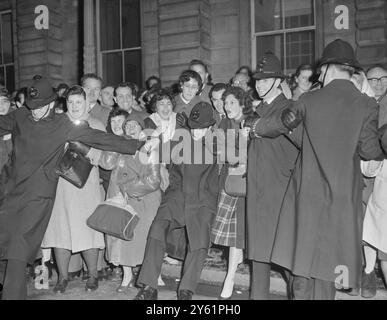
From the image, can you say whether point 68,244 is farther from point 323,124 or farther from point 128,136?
point 323,124

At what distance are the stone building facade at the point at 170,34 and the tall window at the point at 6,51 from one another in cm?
3

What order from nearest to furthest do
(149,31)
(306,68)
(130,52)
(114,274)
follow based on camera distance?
1. (114,274)
2. (306,68)
3. (149,31)
4. (130,52)

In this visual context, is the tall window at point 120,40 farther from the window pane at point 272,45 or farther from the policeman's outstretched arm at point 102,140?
the policeman's outstretched arm at point 102,140

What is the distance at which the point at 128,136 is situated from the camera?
15.1ft

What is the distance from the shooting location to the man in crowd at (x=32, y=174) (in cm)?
389

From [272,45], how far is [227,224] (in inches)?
213

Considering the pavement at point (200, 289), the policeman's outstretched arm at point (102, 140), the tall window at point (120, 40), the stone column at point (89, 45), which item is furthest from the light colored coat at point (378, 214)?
the tall window at point (120, 40)

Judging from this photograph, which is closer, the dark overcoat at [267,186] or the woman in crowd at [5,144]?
the dark overcoat at [267,186]

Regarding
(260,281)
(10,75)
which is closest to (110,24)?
(10,75)

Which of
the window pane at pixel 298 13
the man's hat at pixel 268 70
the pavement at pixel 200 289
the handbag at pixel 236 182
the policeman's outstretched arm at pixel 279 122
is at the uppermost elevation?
the window pane at pixel 298 13

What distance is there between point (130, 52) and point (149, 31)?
1024 millimetres

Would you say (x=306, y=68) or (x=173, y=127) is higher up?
(x=306, y=68)

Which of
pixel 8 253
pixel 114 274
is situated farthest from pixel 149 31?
pixel 8 253
